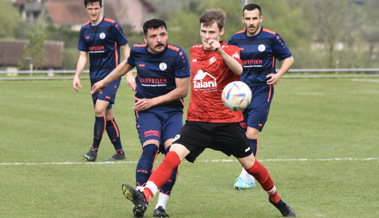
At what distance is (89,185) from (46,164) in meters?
1.49

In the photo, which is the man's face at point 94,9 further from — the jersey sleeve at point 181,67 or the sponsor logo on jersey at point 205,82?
the sponsor logo on jersey at point 205,82

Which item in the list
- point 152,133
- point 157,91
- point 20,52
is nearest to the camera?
point 152,133

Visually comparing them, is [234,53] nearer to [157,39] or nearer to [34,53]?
[157,39]

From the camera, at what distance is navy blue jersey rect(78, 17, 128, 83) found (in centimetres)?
911

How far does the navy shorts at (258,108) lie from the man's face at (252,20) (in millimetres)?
677

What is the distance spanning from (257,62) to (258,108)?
0.56 meters

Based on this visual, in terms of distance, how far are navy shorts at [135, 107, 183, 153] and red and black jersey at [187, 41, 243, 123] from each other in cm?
44

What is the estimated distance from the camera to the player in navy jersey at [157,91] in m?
5.93

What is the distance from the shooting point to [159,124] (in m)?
6.11

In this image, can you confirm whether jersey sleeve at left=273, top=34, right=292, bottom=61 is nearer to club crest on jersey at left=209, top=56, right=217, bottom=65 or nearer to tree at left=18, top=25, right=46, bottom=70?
club crest on jersey at left=209, top=56, right=217, bottom=65

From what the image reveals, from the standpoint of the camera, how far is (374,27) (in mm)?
29422

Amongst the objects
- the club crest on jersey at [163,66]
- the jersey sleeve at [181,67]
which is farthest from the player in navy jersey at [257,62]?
the club crest on jersey at [163,66]

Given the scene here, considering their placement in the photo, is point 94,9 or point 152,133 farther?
point 94,9

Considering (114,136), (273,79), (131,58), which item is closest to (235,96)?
(131,58)
